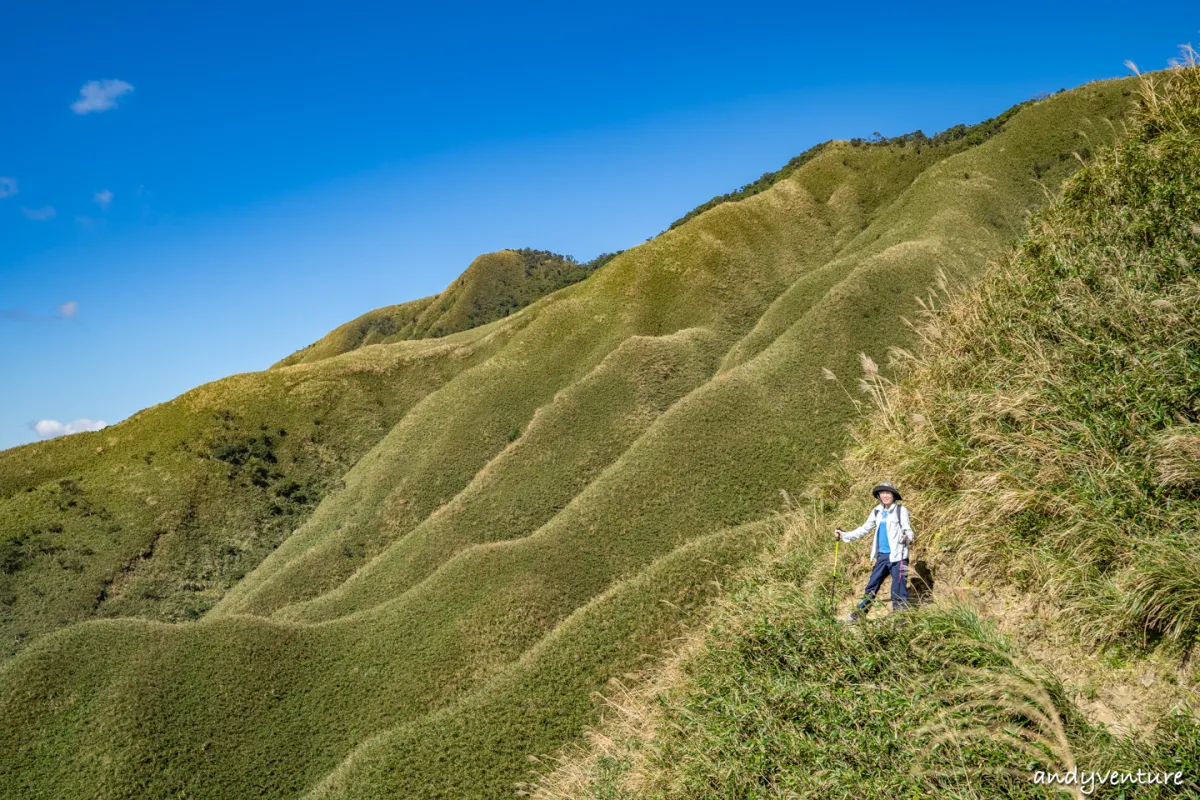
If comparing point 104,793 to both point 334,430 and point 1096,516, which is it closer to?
point 1096,516

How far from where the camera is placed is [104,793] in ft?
90.9

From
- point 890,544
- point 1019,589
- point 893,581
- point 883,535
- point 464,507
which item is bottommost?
point 464,507

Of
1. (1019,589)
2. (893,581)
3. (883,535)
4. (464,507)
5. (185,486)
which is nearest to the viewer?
(1019,589)

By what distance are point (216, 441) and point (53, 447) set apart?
73.5 ft

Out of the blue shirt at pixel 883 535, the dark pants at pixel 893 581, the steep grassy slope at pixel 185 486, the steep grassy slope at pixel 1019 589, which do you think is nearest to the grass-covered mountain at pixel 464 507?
the steep grassy slope at pixel 185 486

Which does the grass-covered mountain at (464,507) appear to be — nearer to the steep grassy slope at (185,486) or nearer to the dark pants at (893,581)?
the steep grassy slope at (185,486)

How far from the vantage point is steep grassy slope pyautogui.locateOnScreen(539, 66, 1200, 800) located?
7633 millimetres

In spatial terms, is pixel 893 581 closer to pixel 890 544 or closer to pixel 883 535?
pixel 890 544

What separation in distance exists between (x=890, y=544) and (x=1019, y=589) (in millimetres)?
2096

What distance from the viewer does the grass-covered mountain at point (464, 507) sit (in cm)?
2778

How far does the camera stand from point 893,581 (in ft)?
38.0

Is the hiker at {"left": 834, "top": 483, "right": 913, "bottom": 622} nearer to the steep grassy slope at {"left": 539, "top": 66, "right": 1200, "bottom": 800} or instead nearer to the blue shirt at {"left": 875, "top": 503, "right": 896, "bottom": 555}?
the blue shirt at {"left": 875, "top": 503, "right": 896, "bottom": 555}

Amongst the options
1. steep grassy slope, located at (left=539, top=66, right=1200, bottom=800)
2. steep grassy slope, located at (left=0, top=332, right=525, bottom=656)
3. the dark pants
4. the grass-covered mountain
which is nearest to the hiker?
the dark pants

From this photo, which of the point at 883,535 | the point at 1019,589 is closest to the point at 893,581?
the point at 883,535
